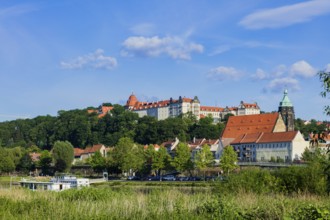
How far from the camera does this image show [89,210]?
631 inches

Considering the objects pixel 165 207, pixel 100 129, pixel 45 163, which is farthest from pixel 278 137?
pixel 165 207

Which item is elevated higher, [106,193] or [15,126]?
[15,126]

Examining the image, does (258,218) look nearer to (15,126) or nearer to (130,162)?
(130,162)

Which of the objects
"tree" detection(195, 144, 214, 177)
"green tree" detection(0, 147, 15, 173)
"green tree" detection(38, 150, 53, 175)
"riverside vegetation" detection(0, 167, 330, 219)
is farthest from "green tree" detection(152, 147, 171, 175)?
"riverside vegetation" detection(0, 167, 330, 219)

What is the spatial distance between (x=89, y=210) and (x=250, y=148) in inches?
3650

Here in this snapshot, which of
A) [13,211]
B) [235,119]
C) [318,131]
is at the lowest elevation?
[13,211]

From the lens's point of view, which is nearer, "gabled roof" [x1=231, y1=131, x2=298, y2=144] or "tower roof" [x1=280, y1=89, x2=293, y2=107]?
"gabled roof" [x1=231, y1=131, x2=298, y2=144]

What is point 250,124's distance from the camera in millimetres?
118188

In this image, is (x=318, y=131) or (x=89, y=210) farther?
(x=89, y=210)

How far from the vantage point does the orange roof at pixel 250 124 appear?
115562 millimetres

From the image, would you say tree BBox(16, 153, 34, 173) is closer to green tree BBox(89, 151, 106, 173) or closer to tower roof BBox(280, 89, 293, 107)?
green tree BBox(89, 151, 106, 173)

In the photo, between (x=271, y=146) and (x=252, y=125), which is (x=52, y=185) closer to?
(x=271, y=146)

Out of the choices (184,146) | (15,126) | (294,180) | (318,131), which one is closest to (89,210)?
(318,131)

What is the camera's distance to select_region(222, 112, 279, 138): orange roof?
115562 millimetres
